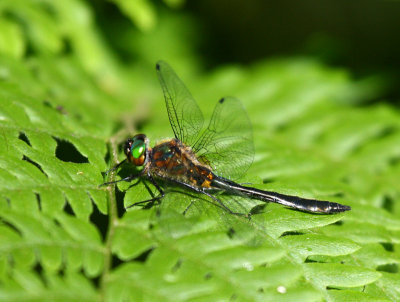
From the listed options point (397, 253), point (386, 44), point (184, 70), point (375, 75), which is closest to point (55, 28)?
point (184, 70)

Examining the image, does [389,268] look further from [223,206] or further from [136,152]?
[136,152]

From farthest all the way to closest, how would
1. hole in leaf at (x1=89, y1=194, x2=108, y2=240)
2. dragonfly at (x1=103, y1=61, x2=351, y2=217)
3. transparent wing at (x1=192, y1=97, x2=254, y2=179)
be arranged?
transparent wing at (x1=192, y1=97, x2=254, y2=179) < dragonfly at (x1=103, y1=61, x2=351, y2=217) < hole in leaf at (x1=89, y1=194, x2=108, y2=240)

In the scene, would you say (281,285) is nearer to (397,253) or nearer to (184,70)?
(397,253)

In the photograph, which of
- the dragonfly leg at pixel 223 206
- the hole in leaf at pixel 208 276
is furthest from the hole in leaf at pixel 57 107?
the hole in leaf at pixel 208 276

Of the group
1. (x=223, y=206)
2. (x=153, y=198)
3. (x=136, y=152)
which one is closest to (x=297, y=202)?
(x=223, y=206)

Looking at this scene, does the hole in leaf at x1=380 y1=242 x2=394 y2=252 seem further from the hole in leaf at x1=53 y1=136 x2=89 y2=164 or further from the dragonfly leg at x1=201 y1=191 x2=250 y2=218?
the hole in leaf at x1=53 y1=136 x2=89 y2=164

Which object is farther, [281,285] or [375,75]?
[375,75]

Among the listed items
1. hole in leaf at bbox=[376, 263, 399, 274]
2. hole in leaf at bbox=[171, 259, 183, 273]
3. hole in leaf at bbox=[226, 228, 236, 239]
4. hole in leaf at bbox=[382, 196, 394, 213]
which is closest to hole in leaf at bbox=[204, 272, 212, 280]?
hole in leaf at bbox=[171, 259, 183, 273]
